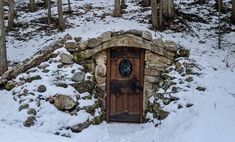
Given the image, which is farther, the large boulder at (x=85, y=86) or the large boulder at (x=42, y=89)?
the large boulder at (x=85, y=86)

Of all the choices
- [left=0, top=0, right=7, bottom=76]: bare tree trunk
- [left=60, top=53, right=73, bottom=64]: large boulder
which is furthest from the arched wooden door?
[left=0, top=0, right=7, bottom=76]: bare tree trunk

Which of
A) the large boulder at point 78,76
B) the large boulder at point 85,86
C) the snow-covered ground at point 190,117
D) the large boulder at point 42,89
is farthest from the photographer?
the large boulder at point 78,76

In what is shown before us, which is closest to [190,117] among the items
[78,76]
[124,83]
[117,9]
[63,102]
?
[124,83]

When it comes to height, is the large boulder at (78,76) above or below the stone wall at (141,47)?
below

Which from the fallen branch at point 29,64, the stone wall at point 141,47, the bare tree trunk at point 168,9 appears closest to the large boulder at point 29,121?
the fallen branch at point 29,64

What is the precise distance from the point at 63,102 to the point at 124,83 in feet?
6.37

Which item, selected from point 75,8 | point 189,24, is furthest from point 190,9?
point 75,8

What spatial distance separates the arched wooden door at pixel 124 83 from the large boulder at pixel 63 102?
129 cm

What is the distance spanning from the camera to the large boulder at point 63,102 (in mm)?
9359

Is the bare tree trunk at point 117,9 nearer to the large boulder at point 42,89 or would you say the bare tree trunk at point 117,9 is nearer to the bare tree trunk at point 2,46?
the bare tree trunk at point 2,46

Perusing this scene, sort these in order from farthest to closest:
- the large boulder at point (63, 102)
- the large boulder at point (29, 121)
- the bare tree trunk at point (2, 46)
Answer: the bare tree trunk at point (2, 46) → the large boulder at point (63, 102) → the large boulder at point (29, 121)

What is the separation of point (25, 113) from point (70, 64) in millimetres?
1929

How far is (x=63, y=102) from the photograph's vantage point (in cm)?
938

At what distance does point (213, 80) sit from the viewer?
31.6ft
